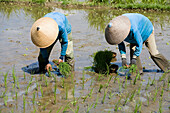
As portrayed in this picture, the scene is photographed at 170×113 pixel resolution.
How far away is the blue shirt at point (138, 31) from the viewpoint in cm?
443

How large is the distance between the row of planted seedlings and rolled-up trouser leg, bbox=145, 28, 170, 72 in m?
0.23

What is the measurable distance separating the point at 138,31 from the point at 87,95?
147 cm

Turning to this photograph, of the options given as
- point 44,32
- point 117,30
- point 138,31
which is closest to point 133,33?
point 138,31

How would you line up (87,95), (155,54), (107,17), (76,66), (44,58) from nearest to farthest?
(87,95)
(44,58)
(155,54)
(76,66)
(107,17)

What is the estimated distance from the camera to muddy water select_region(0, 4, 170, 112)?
3.87m

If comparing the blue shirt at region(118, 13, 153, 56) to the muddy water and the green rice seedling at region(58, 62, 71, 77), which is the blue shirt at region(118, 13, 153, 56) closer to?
the muddy water

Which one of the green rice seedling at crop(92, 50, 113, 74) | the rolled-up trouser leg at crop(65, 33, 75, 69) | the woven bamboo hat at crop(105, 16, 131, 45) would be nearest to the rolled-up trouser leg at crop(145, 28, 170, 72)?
the green rice seedling at crop(92, 50, 113, 74)

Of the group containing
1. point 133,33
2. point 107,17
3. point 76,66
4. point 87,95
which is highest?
point 107,17

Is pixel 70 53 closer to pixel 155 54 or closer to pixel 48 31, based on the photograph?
pixel 48 31

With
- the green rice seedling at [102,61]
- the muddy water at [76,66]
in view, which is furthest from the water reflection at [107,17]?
the green rice seedling at [102,61]

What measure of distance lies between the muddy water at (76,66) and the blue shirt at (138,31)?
0.74 metres

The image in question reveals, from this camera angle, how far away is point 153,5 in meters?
12.1

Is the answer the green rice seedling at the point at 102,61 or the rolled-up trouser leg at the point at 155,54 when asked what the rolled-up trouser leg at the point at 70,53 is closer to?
the green rice seedling at the point at 102,61

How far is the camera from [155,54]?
5102 millimetres
